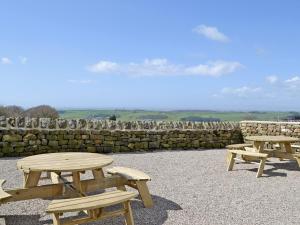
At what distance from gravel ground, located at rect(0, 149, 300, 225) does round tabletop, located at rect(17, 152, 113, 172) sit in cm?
64

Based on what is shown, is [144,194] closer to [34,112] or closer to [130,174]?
[130,174]

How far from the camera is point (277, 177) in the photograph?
6.61 metres

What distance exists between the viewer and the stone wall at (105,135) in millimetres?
8341

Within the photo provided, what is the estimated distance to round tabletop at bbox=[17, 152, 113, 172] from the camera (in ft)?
12.9

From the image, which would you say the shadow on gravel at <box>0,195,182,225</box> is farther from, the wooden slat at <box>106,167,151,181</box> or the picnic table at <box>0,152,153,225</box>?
the wooden slat at <box>106,167,151,181</box>

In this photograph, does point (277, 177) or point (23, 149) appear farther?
point (23, 149)

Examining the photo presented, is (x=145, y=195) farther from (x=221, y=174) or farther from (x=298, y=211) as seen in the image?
(x=221, y=174)

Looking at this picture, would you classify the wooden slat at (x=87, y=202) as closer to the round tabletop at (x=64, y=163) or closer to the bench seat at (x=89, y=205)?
the bench seat at (x=89, y=205)

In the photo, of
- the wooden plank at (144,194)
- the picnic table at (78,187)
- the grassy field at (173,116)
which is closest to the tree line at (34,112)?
the grassy field at (173,116)

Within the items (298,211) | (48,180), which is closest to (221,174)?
(298,211)

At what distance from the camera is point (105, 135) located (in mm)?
9305


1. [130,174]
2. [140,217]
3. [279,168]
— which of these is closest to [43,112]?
[279,168]

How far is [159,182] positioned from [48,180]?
6.67ft

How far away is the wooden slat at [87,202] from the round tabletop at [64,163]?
1.98 feet
